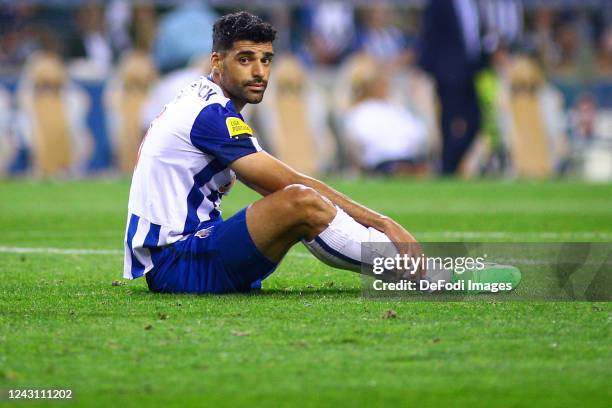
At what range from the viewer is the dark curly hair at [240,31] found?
6.60 meters

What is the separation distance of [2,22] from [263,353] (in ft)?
64.3

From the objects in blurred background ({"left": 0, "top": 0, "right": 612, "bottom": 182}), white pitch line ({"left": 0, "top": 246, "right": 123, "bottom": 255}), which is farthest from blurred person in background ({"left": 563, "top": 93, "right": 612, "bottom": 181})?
white pitch line ({"left": 0, "top": 246, "right": 123, "bottom": 255})

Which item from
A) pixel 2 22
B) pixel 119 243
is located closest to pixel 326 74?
pixel 2 22

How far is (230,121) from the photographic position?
6.37m

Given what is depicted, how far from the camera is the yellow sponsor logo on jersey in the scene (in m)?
6.32

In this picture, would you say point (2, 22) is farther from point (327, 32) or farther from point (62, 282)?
point (62, 282)

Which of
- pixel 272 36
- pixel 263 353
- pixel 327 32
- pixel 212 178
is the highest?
pixel 327 32

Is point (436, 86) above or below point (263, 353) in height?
above

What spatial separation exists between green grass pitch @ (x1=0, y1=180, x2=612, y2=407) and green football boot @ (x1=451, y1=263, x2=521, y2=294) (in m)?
0.25

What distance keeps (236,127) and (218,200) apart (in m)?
0.54

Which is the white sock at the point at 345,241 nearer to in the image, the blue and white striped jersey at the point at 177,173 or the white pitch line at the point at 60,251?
the blue and white striped jersey at the point at 177,173

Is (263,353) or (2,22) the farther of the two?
(2,22)

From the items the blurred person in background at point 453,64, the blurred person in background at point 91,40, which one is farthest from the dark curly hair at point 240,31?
the blurred person in background at point 91,40

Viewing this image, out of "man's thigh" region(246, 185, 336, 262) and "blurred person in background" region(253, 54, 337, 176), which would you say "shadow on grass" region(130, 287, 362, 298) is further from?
"blurred person in background" region(253, 54, 337, 176)
